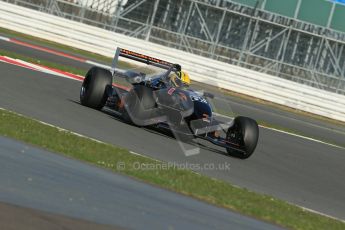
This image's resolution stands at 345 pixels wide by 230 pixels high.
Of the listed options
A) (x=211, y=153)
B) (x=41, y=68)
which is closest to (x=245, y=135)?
(x=211, y=153)

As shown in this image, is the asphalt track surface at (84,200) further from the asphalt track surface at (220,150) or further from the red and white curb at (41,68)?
the red and white curb at (41,68)

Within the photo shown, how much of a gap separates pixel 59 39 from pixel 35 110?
17.0 m

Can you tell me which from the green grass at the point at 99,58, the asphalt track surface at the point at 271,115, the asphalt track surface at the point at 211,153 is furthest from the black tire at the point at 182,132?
the green grass at the point at 99,58

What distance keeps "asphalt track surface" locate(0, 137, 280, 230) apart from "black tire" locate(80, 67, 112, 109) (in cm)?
457

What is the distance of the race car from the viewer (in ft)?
41.9

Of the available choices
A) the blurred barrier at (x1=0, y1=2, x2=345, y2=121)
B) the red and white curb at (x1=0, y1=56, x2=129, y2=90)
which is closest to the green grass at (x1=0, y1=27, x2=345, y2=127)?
the blurred barrier at (x1=0, y1=2, x2=345, y2=121)

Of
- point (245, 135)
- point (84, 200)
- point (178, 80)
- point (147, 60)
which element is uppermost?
point (147, 60)

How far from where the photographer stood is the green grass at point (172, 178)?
8828 millimetres

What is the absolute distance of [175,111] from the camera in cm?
1281

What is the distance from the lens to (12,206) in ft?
20.1

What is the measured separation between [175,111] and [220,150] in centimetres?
125

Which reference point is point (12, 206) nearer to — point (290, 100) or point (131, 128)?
point (131, 128)

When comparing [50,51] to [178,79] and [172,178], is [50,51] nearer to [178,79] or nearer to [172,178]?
[178,79]

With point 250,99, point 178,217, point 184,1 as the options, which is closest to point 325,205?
point 178,217
